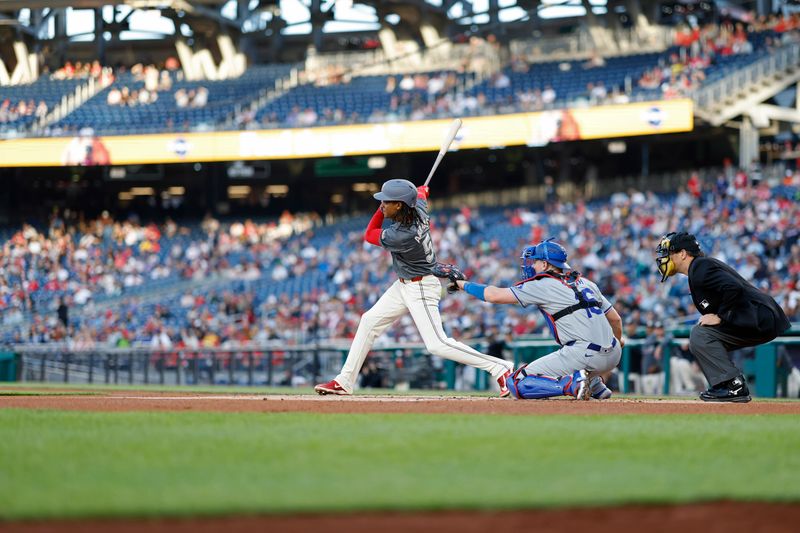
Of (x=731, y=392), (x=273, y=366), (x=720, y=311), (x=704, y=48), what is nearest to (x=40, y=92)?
(x=704, y=48)

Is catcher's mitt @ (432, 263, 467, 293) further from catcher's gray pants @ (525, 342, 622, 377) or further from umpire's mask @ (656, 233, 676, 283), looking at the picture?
umpire's mask @ (656, 233, 676, 283)

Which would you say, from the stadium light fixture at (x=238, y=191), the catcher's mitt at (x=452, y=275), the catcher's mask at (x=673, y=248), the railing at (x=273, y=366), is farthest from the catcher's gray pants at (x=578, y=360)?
the stadium light fixture at (x=238, y=191)

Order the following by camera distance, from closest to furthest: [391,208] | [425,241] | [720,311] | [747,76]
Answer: [720,311] → [391,208] → [425,241] → [747,76]

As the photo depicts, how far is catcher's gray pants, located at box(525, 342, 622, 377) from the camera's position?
912cm

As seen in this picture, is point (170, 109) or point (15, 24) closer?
point (170, 109)

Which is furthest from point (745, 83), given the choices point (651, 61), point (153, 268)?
point (153, 268)

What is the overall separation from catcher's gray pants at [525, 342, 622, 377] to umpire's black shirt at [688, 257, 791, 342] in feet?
2.51

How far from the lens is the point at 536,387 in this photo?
30.4 feet

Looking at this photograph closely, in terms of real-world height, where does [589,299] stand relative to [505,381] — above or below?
above

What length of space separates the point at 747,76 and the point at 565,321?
74.4 feet

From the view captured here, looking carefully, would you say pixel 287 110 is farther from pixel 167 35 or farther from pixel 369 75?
pixel 167 35

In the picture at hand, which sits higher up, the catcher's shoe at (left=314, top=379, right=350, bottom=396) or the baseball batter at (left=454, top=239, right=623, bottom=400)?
the baseball batter at (left=454, top=239, right=623, bottom=400)

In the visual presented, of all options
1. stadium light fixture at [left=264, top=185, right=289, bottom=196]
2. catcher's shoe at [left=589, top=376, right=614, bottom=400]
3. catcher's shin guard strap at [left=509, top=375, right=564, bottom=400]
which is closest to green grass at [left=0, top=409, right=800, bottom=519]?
catcher's shin guard strap at [left=509, top=375, right=564, bottom=400]

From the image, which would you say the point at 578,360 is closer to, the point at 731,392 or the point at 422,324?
the point at 422,324
